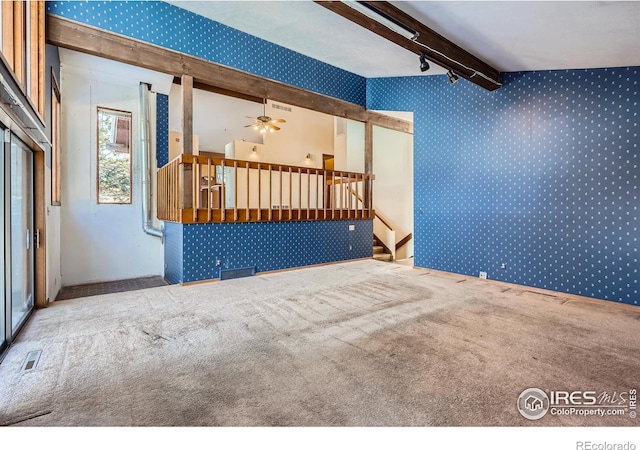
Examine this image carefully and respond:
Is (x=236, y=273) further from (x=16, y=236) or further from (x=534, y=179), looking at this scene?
(x=534, y=179)

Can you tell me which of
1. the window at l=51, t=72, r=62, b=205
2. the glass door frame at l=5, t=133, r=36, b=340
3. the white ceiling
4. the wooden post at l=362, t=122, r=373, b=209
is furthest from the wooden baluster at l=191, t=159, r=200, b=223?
the wooden post at l=362, t=122, r=373, b=209

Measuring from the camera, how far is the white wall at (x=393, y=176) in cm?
987

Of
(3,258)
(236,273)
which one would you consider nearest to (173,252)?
(236,273)

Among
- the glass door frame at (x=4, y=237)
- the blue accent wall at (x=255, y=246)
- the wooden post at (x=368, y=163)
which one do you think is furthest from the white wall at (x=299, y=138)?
the glass door frame at (x=4, y=237)

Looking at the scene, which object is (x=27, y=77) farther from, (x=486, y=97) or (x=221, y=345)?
(x=486, y=97)

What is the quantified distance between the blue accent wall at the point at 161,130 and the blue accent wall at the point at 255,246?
201 cm

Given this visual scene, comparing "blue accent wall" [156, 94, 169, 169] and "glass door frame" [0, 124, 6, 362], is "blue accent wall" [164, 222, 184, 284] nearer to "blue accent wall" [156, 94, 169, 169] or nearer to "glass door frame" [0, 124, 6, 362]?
"blue accent wall" [156, 94, 169, 169]

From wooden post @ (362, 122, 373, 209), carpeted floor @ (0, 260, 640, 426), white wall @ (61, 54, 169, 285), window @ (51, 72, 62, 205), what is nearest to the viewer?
carpeted floor @ (0, 260, 640, 426)

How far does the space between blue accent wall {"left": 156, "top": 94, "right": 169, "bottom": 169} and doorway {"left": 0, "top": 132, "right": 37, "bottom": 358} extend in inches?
134
